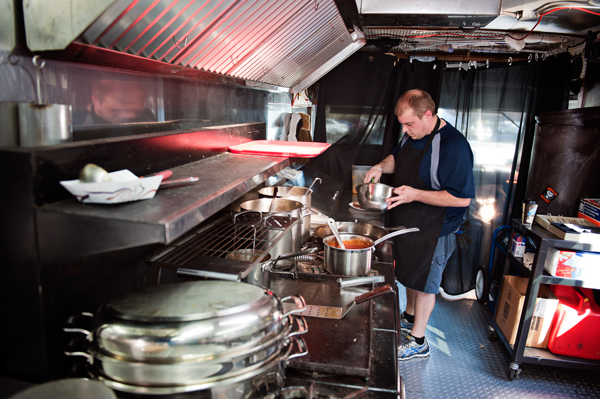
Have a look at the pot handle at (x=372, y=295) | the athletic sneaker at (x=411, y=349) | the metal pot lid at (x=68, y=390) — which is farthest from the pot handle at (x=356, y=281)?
the athletic sneaker at (x=411, y=349)

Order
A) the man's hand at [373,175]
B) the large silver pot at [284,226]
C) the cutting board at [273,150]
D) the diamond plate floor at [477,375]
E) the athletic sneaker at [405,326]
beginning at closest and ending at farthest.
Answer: the large silver pot at [284,226]
the cutting board at [273,150]
the diamond plate floor at [477,375]
the man's hand at [373,175]
the athletic sneaker at [405,326]

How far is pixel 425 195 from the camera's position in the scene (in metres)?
2.62

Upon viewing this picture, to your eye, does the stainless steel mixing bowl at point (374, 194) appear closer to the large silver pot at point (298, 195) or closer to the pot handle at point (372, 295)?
the large silver pot at point (298, 195)

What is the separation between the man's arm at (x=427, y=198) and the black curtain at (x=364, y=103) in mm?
1595

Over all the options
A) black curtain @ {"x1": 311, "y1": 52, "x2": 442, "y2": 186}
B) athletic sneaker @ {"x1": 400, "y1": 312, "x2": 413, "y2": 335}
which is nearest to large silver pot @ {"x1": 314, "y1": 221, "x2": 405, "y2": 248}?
athletic sneaker @ {"x1": 400, "y1": 312, "x2": 413, "y2": 335}

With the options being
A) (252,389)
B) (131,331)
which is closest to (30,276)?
(131,331)

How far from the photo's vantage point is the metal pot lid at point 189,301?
862mm

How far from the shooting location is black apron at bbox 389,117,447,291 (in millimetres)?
2748

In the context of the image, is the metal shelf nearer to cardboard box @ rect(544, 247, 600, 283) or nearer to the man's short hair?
the man's short hair

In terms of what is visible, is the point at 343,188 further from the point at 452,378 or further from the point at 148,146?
the point at 148,146

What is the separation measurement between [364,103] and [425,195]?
6.23ft

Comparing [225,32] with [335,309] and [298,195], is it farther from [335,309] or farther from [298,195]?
[298,195]

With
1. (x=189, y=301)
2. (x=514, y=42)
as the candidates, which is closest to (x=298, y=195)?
(x=189, y=301)

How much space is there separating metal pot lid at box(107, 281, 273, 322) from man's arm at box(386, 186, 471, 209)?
1746 mm
